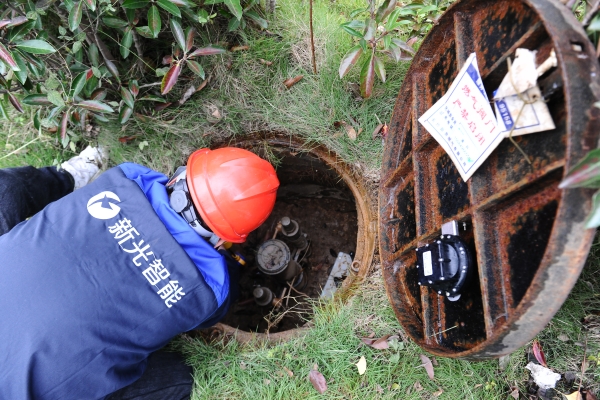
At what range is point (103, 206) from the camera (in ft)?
6.26

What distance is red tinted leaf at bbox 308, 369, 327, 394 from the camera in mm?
2123

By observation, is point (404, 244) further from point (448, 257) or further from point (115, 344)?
point (115, 344)

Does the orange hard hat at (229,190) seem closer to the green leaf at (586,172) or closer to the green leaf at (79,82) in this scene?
the green leaf at (79,82)

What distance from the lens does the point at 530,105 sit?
1112 millimetres

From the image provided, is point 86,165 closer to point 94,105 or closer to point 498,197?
point 94,105

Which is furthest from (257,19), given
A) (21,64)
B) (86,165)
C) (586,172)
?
(586,172)

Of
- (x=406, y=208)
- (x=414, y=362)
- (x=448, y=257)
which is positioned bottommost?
(x=414, y=362)

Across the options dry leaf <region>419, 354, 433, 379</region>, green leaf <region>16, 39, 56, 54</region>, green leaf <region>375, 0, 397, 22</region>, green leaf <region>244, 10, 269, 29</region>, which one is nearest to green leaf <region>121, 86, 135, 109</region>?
green leaf <region>16, 39, 56, 54</region>

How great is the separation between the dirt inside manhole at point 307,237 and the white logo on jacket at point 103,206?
141 cm

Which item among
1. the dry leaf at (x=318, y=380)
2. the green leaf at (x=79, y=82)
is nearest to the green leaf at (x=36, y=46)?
the green leaf at (x=79, y=82)

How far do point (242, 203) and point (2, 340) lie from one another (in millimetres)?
1194

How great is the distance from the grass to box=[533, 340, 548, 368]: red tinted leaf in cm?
4

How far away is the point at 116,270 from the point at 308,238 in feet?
6.39

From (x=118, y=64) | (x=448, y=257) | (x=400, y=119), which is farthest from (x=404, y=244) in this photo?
(x=118, y=64)
